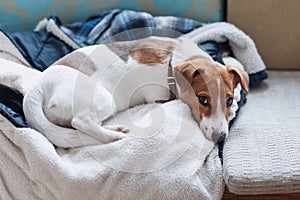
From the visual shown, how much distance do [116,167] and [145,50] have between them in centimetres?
49

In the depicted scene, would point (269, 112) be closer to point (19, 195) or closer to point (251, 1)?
point (251, 1)

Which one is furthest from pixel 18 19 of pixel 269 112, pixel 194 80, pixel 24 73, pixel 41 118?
pixel 269 112

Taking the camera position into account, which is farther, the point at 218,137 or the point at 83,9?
the point at 83,9

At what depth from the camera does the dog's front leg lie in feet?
4.59

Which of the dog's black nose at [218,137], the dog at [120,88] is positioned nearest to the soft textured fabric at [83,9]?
the dog at [120,88]

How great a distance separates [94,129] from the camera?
4.62 feet

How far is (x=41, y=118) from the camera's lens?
54.9 inches

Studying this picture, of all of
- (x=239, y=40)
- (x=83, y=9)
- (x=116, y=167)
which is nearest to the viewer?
(x=116, y=167)

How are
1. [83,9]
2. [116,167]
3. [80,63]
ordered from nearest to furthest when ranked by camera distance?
1. [116,167]
2. [80,63]
3. [83,9]

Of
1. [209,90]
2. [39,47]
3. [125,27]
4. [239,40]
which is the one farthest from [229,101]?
[39,47]

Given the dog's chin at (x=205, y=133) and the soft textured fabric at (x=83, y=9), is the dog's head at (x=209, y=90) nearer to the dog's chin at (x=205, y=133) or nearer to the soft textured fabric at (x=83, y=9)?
the dog's chin at (x=205, y=133)

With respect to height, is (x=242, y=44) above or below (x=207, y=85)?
below

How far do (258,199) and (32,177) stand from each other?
0.61 metres

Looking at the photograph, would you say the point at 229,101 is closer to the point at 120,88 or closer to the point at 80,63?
the point at 120,88
